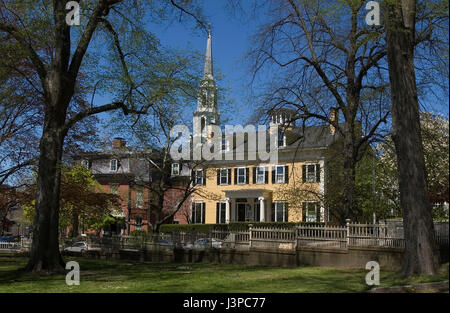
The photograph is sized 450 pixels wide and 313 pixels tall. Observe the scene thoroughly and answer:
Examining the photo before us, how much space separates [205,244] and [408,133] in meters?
13.5

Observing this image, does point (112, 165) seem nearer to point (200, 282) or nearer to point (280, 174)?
point (280, 174)

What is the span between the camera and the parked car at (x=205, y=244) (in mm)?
22484

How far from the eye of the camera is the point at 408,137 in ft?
38.5

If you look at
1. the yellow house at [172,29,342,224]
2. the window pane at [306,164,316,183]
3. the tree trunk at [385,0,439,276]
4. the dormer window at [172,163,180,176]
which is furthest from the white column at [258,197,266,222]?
the tree trunk at [385,0,439,276]

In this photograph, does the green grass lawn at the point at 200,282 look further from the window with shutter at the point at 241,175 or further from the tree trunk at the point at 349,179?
the window with shutter at the point at 241,175

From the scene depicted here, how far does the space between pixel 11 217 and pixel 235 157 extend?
47.5 meters

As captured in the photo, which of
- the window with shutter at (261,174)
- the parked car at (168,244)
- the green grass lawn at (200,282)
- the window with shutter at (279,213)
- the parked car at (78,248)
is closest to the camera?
the green grass lawn at (200,282)

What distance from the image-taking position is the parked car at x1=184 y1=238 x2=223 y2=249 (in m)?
22.5

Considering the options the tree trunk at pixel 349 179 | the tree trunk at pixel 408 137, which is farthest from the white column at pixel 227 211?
the tree trunk at pixel 408 137

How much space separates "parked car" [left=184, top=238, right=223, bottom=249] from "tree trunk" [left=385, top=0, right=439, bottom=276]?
1198 centimetres

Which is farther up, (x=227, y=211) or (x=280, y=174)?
(x=280, y=174)

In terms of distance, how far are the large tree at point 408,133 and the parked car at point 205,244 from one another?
11993mm

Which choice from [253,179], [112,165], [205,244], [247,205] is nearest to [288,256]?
[205,244]

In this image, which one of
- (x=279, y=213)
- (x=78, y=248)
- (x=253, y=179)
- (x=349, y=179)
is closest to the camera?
(x=349, y=179)
